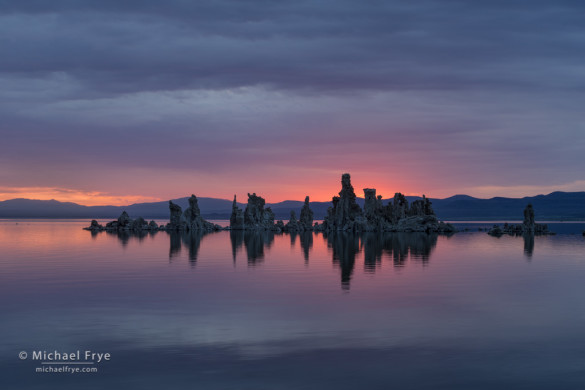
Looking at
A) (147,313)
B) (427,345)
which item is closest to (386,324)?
(427,345)

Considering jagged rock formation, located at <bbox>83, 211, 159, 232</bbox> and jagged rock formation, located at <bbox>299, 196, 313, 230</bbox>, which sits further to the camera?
jagged rock formation, located at <bbox>299, 196, 313, 230</bbox>

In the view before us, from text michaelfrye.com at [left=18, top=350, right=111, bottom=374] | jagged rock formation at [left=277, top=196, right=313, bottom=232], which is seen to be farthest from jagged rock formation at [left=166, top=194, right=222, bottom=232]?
text michaelfrye.com at [left=18, top=350, right=111, bottom=374]

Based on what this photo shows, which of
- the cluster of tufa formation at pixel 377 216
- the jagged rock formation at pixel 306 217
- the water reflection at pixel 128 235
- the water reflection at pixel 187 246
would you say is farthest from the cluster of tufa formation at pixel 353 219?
the water reflection at pixel 187 246

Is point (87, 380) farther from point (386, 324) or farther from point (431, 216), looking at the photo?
point (431, 216)

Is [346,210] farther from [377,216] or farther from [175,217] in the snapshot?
[175,217]

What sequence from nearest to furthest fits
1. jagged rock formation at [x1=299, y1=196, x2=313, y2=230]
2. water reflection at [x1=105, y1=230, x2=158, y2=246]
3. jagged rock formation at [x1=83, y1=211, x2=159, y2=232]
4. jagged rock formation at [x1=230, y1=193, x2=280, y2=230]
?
water reflection at [x1=105, y1=230, x2=158, y2=246] → jagged rock formation at [x1=83, y1=211, x2=159, y2=232] → jagged rock formation at [x1=230, y1=193, x2=280, y2=230] → jagged rock formation at [x1=299, y1=196, x2=313, y2=230]

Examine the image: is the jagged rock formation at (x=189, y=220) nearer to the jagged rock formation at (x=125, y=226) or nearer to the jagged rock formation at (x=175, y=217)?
the jagged rock formation at (x=175, y=217)

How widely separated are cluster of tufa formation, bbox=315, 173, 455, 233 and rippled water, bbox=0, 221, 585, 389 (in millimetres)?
97877

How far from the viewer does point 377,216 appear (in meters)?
140

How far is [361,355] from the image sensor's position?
15.5m

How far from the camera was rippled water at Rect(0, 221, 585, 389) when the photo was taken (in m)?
13.6

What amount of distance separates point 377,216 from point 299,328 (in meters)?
122

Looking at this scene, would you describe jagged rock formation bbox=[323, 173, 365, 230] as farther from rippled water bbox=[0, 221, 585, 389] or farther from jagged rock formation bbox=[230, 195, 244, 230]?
rippled water bbox=[0, 221, 585, 389]

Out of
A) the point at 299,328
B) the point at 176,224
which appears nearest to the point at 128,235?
the point at 176,224
